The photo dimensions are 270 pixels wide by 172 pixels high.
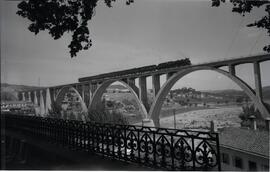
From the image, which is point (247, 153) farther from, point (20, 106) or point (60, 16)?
point (20, 106)

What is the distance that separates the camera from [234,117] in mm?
3496

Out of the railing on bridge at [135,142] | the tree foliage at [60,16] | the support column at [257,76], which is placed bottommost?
the railing on bridge at [135,142]

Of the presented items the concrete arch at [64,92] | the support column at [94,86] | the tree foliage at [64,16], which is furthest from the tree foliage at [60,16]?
the support column at [94,86]

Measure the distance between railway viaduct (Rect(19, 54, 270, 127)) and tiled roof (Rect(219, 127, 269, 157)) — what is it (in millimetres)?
494

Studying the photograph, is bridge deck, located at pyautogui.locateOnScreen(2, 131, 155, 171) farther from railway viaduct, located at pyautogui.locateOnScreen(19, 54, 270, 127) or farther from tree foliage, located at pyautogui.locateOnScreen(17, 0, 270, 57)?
tree foliage, located at pyautogui.locateOnScreen(17, 0, 270, 57)

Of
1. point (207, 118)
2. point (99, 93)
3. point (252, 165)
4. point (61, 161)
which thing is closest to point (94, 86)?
point (99, 93)

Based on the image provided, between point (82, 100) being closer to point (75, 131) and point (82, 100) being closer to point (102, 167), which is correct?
point (75, 131)

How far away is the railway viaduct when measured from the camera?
11.4 feet

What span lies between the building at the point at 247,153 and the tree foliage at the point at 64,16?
3.95 feet

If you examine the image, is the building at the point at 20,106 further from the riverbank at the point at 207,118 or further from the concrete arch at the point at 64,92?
the riverbank at the point at 207,118

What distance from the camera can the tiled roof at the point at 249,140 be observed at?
2814mm

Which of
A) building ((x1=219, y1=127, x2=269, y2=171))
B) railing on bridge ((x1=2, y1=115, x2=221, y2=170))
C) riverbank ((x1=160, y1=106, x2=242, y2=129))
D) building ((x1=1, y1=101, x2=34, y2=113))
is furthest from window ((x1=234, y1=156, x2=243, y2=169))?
building ((x1=1, y1=101, x2=34, y2=113))

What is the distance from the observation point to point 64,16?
7.66 ft

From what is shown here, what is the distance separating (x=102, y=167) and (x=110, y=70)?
176 cm
